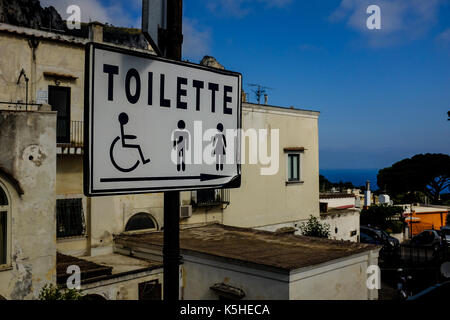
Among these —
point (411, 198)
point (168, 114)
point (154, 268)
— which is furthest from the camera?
point (411, 198)

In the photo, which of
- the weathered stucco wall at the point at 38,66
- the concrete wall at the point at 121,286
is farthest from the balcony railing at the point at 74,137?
the concrete wall at the point at 121,286

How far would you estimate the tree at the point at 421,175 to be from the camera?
193 ft

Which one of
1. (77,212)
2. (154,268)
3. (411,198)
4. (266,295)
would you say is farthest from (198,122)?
(411,198)

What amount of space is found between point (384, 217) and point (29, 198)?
30.8 m

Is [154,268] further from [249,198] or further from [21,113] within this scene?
[249,198]

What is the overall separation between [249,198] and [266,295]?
9.74 meters

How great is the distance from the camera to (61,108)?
45.6ft

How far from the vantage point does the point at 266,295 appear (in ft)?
34.5

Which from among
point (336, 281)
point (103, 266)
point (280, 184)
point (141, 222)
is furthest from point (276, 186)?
point (103, 266)

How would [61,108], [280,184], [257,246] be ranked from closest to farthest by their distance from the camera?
[257,246] → [61,108] → [280,184]

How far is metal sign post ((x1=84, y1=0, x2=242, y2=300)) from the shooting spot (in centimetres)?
173

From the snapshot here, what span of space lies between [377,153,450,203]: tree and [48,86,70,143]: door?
55.9m

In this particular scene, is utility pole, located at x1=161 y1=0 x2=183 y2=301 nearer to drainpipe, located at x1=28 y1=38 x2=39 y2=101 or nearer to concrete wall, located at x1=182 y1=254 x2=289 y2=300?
concrete wall, located at x1=182 y1=254 x2=289 y2=300

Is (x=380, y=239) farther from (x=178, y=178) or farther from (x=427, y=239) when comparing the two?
(x=178, y=178)
